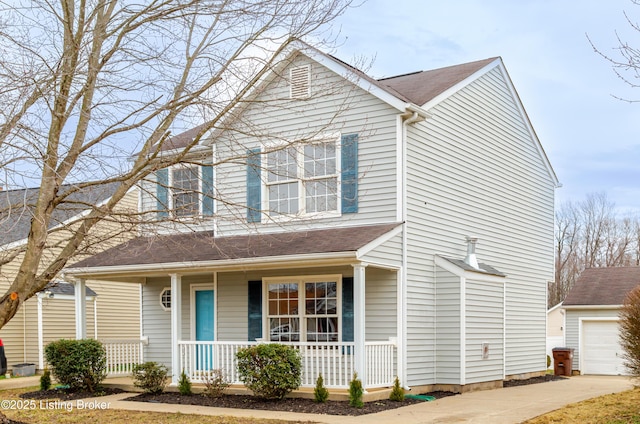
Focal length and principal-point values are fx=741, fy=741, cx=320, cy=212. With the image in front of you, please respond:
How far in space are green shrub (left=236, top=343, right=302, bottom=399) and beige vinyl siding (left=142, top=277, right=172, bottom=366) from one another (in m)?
4.80

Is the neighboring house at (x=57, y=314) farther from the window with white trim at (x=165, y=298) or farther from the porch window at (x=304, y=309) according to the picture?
the porch window at (x=304, y=309)

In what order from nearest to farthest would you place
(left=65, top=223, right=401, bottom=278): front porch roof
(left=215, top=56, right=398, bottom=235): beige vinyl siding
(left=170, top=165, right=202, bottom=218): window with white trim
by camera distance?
(left=170, top=165, right=202, bottom=218): window with white trim, (left=65, top=223, right=401, bottom=278): front porch roof, (left=215, top=56, right=398, bottom=235): beige vinyl siding

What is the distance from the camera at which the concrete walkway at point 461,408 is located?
37.3ft

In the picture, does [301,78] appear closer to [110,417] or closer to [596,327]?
[110,417]

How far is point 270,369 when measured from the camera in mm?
13086

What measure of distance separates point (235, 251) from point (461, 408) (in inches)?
209

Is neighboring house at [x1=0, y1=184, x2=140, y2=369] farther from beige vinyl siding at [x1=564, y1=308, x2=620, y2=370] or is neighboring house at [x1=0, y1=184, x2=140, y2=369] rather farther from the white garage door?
the white garage door

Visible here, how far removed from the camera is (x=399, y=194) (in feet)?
47.4

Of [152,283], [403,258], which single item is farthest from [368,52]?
[152,283]

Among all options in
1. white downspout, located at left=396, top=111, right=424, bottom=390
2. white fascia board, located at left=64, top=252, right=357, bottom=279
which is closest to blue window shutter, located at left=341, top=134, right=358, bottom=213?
white downspout, located at left=396, top=111, right=424, bottom=390

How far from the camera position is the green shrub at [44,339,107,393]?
1551cm

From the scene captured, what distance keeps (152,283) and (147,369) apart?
3.58 m

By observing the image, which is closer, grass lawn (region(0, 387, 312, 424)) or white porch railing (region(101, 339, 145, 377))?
grass lawn (region(0, 387, 312, 424))

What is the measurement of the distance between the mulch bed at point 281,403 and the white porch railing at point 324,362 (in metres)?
0.47
